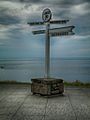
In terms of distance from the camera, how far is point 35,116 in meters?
5.51

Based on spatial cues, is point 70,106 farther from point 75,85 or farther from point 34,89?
point 75,85

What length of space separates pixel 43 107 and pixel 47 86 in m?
1.55

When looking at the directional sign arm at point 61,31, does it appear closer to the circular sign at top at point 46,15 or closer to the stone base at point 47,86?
the circular sign at top at point 46,15

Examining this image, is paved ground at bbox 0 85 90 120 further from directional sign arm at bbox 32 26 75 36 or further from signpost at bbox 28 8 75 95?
directional sign arm at bbox 32 26 75 36

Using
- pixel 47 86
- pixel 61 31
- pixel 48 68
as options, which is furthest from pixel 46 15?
pixel 47 86

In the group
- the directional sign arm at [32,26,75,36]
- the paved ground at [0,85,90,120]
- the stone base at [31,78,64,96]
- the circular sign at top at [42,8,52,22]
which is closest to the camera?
the paved ground at [0,85,90,120]

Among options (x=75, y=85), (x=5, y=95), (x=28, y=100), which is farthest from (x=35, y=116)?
(x=75, y=85)

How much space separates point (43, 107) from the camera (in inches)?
250

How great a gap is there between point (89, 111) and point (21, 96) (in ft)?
8.50

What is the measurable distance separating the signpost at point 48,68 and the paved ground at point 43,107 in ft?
0.78

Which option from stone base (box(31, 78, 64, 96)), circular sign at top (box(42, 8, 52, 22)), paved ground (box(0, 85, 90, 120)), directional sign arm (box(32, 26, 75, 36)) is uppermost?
circular sign at top (box(42, 8, 52, 22))

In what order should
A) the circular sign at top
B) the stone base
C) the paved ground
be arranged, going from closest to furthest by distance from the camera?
the paved ground < the stone base < the circular sign at top

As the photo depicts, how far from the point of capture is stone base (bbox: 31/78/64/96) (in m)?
7.88

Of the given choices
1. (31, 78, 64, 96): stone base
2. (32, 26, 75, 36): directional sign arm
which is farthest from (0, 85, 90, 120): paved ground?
(32, 26, 75, 36): directional sign arm
